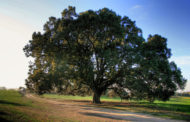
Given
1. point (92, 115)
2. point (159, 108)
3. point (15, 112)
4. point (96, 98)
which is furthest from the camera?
point (96, 98)

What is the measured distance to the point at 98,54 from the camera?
2161 cm

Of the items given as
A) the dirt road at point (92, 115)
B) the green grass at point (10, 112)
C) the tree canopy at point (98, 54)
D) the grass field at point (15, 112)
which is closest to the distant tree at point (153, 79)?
the tree canopy at point (98, 54)

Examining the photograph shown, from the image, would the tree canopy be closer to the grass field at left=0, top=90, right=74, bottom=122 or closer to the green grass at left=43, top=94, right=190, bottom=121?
the green grass at left=43, top=94, right=190, bottom=121

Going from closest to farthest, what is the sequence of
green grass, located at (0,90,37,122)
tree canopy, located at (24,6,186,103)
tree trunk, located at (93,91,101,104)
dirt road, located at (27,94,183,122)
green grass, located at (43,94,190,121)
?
1. green grass, located at (0,90,37,122)
2. dirt road, located at (27,94,183,122)
3. green grass, located at (43,94,190,121)
4. tree canopy, located at (24,6,186,103)
5. tree trunk, located at (93,91,101,104)

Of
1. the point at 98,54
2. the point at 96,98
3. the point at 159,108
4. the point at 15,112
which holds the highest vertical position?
the point at 98,54

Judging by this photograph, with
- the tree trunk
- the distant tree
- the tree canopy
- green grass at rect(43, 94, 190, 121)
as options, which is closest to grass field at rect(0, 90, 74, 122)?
green grass at rect(43, 94, 190, 121)

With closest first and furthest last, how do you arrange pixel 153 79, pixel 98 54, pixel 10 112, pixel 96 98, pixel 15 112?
pixel 10 112
pixel 15 112
pixel 153 79
pixel 98 54
pixel 96 98

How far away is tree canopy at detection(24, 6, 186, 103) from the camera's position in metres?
19.4

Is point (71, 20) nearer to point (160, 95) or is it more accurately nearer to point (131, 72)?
point (131, 72)

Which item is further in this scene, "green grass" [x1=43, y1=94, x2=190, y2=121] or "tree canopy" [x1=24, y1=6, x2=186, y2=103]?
"tree canopy" [x1=24, y1=6, x2=186, y2=103]

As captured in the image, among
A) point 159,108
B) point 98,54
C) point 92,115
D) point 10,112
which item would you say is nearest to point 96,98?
point 98,54

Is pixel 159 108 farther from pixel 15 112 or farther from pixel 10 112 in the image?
pixel 10 112

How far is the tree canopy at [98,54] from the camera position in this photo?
19.4 m

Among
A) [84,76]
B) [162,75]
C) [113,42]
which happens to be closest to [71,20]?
[113,42]
